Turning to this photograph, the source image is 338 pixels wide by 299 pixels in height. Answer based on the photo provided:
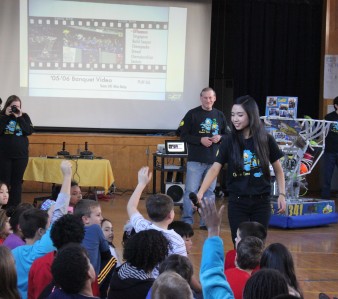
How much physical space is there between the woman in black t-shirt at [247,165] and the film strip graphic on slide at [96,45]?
6.42 metres

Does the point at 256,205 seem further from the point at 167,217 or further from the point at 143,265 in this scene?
the point at 143,265

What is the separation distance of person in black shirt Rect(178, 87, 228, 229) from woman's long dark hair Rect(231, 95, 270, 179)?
9.30ft

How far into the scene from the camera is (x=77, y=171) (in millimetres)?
9000

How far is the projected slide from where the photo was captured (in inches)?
418

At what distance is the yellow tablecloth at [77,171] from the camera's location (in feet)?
29.5

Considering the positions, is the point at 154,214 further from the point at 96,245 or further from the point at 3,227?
the point at 3,227

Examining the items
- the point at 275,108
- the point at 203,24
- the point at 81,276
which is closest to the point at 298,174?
the point at 275,108

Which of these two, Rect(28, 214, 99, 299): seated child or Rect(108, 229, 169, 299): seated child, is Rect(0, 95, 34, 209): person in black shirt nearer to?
Rect(28, 214, 99, 299): seated child

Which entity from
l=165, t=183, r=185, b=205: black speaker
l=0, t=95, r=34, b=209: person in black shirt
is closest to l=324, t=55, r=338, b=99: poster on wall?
l=165, t=183, r=185, b=205: black speaker

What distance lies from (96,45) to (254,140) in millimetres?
6675

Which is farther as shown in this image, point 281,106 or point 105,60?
point 105,60

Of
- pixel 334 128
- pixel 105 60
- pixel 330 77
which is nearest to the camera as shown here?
pixel 334 128

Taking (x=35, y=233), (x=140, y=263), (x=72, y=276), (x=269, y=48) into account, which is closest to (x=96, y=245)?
(x=35, y=233)

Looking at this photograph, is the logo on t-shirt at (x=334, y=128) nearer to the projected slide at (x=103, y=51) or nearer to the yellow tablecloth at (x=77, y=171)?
the projected slide at (x=103, y=51)
